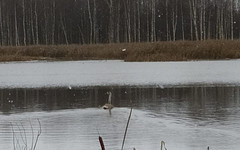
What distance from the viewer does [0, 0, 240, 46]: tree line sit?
194ft

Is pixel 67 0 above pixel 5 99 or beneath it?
above

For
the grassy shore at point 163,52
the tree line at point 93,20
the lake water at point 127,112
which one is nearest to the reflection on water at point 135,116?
the lake water at point 127,112

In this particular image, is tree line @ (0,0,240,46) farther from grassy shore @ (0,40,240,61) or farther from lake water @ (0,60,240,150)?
lake water @ (0,60,240,150)

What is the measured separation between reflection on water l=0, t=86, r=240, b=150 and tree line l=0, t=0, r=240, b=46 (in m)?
41.2

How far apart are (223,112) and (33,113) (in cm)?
440

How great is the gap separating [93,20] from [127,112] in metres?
48.6

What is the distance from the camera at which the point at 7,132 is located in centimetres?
1015

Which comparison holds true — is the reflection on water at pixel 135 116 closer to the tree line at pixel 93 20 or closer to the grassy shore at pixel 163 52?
the grassy shore at pixel 163 52

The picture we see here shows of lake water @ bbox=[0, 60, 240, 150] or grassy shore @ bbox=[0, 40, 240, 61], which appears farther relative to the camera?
grassy shore @ bbox=[0, 40, 240, 61]

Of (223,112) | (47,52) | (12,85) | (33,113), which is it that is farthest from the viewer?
(47,52)

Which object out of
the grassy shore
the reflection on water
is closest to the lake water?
the reflection on water

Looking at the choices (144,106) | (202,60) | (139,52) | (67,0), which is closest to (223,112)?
(144,106)

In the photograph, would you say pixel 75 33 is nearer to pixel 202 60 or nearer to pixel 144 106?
pixel 202 60

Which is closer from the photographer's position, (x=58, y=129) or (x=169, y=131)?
(x=169, y=131)
